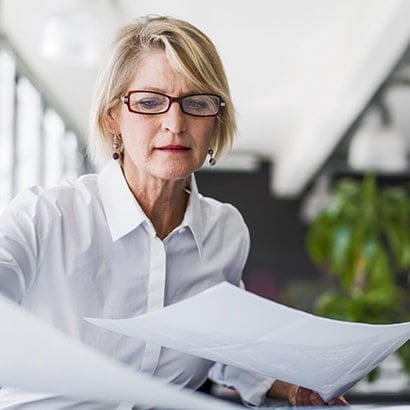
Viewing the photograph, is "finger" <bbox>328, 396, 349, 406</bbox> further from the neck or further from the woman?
the neck

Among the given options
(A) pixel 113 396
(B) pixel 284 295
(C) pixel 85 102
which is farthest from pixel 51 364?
(B) pixel 284 295

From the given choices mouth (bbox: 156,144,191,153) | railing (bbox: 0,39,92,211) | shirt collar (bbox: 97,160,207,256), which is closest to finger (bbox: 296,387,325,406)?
shirt collar (bbox: 97,160,207,256)

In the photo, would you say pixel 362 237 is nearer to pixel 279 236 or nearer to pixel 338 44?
pixel 338 44

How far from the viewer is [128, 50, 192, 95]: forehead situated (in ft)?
3.90

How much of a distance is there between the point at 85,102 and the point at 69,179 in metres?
7.95

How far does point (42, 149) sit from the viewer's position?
27.2 ft

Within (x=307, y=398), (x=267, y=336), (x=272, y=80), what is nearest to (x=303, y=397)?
(x=307, y=398)

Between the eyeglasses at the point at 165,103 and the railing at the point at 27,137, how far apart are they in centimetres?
408

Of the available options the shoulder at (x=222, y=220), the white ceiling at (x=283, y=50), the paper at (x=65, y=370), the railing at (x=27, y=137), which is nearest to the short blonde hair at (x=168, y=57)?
the shoulder at (x=222, y=220)

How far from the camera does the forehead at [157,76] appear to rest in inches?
46.8

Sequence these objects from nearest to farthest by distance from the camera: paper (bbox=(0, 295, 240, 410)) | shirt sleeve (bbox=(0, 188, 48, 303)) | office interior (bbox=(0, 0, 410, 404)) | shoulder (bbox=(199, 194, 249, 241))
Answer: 1. paper (bbox=(0, 295, 240, 410))
2. shirt sleeve (bbox=(0, 188, 48, 303))
3. shoulder (bbox=(199, 194, 249, 241))
4. office interior (bbox=(0, 0, 410, 404))

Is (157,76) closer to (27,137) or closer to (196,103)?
(196,103)

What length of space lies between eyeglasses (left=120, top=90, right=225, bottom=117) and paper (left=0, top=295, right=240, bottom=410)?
425 mm

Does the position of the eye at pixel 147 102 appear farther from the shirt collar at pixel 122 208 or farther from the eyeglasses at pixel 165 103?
the shirt collar at pixel 122 208
